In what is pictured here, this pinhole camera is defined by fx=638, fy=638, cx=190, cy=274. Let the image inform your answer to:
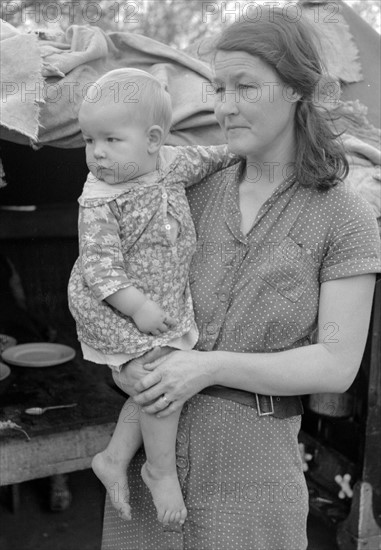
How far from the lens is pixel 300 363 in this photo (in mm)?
1464

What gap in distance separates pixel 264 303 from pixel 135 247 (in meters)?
0.34

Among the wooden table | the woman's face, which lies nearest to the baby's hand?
the woman's face

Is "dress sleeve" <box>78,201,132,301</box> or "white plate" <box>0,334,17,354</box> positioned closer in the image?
"dress sleeve" <box>78,201,132,301</box>

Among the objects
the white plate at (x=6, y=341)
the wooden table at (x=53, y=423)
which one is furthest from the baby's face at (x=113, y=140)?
the white plate at (x=6, y=341)

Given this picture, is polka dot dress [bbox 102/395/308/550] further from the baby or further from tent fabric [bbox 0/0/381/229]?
tent fabric [bbox 0/0/381/229]

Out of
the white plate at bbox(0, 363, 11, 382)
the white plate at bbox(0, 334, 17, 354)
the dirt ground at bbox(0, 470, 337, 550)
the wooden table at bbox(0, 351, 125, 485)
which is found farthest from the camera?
the white plate at bbox(0, 334, 17, 354)

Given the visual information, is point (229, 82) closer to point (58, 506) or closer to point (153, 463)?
point (153, 463)

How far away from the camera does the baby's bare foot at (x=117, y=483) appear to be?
1692mm

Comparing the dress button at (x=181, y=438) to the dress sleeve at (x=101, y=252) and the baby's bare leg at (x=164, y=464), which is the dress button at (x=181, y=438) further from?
the dress sleeve at (x=101, y=252)

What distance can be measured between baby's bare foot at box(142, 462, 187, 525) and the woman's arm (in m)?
0.21

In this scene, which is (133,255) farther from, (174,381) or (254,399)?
(254,399)

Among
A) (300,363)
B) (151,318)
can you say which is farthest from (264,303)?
(151,318)

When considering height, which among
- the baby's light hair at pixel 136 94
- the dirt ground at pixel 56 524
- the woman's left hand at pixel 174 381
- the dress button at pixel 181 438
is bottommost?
the dirt ground at pixel 56 524

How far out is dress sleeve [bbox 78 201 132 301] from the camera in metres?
1.47
